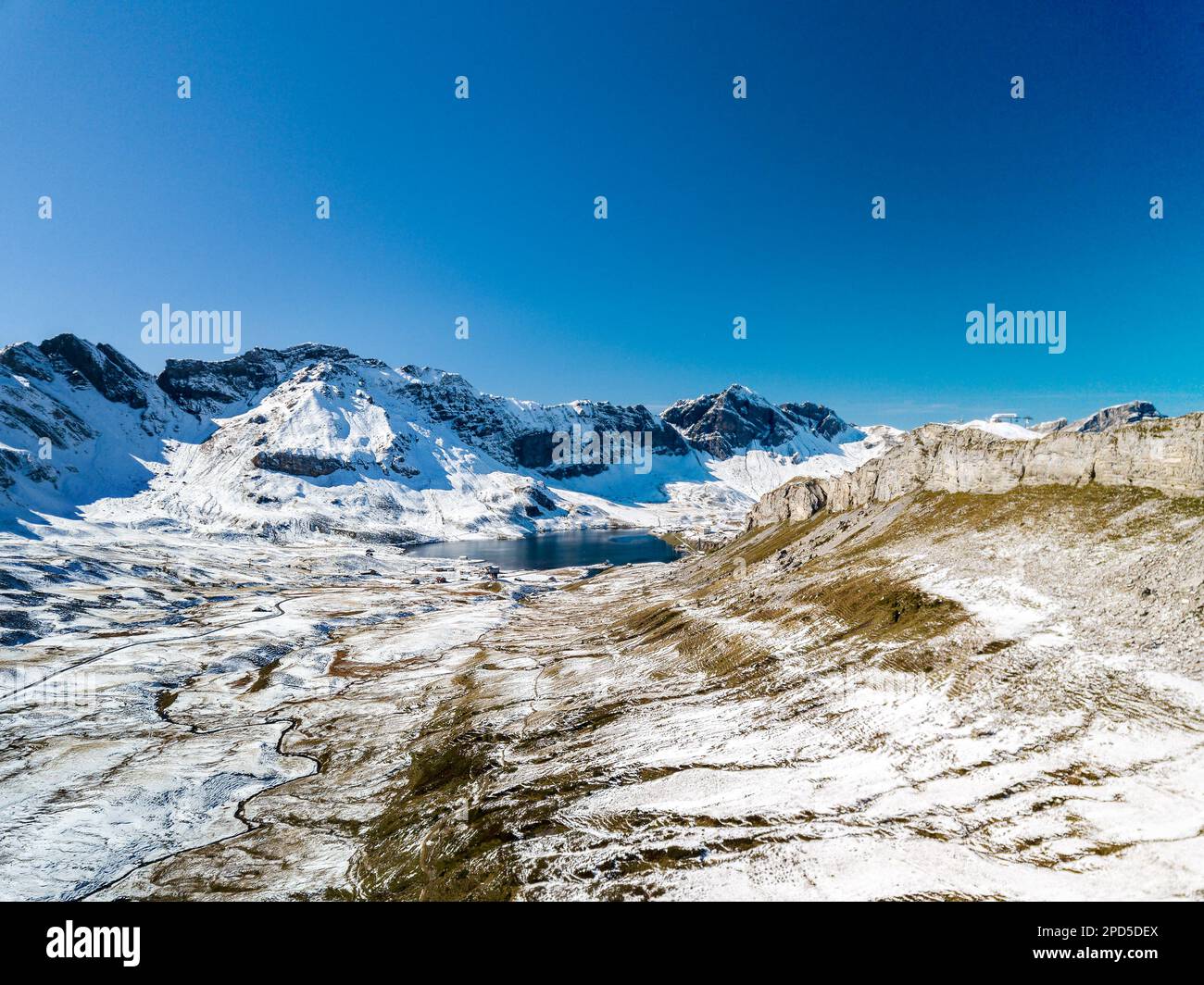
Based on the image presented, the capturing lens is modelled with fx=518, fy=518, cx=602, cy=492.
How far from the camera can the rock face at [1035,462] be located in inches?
1907

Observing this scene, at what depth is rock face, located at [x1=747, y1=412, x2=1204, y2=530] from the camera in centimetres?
4844

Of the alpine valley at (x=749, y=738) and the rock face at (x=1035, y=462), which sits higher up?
the rock face at (x=1035, y=462)

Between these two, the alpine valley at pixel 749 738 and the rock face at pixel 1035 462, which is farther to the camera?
the rock face at pixel 1035 462

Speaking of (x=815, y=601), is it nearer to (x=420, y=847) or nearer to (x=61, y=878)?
(x=420, y=847)

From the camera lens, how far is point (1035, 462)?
6488 centimetres

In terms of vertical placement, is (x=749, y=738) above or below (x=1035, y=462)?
below

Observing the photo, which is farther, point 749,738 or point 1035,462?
point 1035,462

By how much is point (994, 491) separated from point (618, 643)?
55504 mm

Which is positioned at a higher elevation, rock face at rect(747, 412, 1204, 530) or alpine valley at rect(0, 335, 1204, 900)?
rock face at rect(747, 412, 1204, 530)

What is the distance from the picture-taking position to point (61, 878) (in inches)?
1350

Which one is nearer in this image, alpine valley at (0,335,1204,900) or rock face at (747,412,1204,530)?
alpine valley at (0,335,1204,900)
